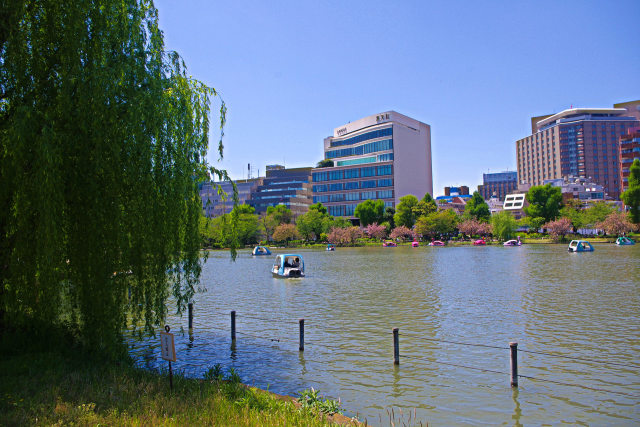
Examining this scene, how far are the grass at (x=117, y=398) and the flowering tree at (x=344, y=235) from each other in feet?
387

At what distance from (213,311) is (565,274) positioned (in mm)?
31575

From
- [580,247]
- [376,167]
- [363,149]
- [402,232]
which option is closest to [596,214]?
[580,247]

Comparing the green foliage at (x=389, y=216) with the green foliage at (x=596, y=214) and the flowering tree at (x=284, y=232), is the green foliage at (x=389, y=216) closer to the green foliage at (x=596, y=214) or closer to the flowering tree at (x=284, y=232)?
the flowering tree at (x=284, y=232)

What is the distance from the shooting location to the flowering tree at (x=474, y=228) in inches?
5197

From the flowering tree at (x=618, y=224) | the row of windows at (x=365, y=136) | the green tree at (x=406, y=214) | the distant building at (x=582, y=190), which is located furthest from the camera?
the distant building at (x=582, y=190)

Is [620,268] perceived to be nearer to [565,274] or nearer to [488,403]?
[565,274]

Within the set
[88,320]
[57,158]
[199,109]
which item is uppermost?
[199,109]

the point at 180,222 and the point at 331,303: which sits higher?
the point at 180,222

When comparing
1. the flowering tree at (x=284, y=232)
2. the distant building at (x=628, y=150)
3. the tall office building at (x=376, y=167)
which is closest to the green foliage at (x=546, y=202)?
the distant building at (x=628, y=150)

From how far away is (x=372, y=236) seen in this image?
135875 millimetres

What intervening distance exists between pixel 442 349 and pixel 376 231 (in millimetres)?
117418

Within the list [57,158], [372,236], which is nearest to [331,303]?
[57,158]

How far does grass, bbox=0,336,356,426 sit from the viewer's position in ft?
26.4

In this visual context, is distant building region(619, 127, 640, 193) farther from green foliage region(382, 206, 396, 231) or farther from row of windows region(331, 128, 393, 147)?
row of windows region(331, 128, 393, 147)
